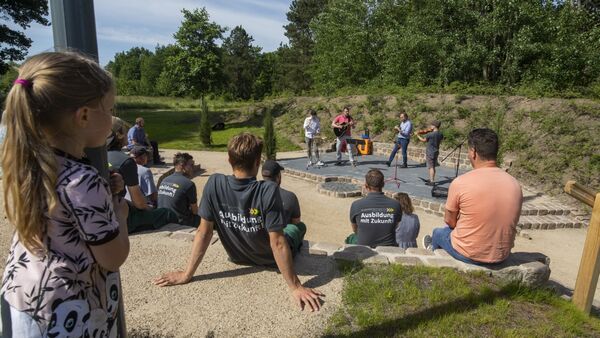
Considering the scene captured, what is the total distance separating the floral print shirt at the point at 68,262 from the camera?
1.29m

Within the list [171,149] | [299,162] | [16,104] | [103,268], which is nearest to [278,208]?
[103,268]

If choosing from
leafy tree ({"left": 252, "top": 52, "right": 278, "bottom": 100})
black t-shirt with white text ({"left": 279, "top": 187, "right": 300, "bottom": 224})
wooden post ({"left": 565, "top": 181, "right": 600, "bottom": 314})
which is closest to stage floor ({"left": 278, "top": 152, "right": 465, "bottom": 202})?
wooden post ({"left": 565, "top": 181, "right": 600, "bottom": 314})

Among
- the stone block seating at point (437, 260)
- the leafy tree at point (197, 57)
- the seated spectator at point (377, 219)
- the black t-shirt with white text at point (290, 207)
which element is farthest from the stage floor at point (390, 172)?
the leafy tree at point (197, 57)

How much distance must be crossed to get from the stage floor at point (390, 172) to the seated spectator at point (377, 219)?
4828mm

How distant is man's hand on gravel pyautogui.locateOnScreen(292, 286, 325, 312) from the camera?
297 cm

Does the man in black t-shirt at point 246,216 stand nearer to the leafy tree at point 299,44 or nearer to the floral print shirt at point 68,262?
the floral print shirt at point 68,262

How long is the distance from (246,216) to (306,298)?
0.75m

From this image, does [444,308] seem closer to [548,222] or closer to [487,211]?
[487,211]

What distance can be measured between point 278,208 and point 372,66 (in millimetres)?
26823

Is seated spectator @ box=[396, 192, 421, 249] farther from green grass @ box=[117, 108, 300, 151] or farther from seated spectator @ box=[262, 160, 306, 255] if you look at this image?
green grass @ box=[117, 108, 300, 151]

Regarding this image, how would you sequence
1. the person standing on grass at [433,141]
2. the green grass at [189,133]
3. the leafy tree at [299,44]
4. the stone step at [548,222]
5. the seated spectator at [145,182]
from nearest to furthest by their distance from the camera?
the seated spectator at [145,182]
the stone step at [548,222]
the person standing on grass at [433,141]
the green grass at [189,133]
the leafy tree at [299,44]

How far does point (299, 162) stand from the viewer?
13789 mm

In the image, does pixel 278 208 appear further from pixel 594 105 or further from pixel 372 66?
pixel 372 66

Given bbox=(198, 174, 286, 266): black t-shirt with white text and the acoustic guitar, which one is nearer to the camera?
bbox=(198, 174, 286, 266): black t-shirt with white text
